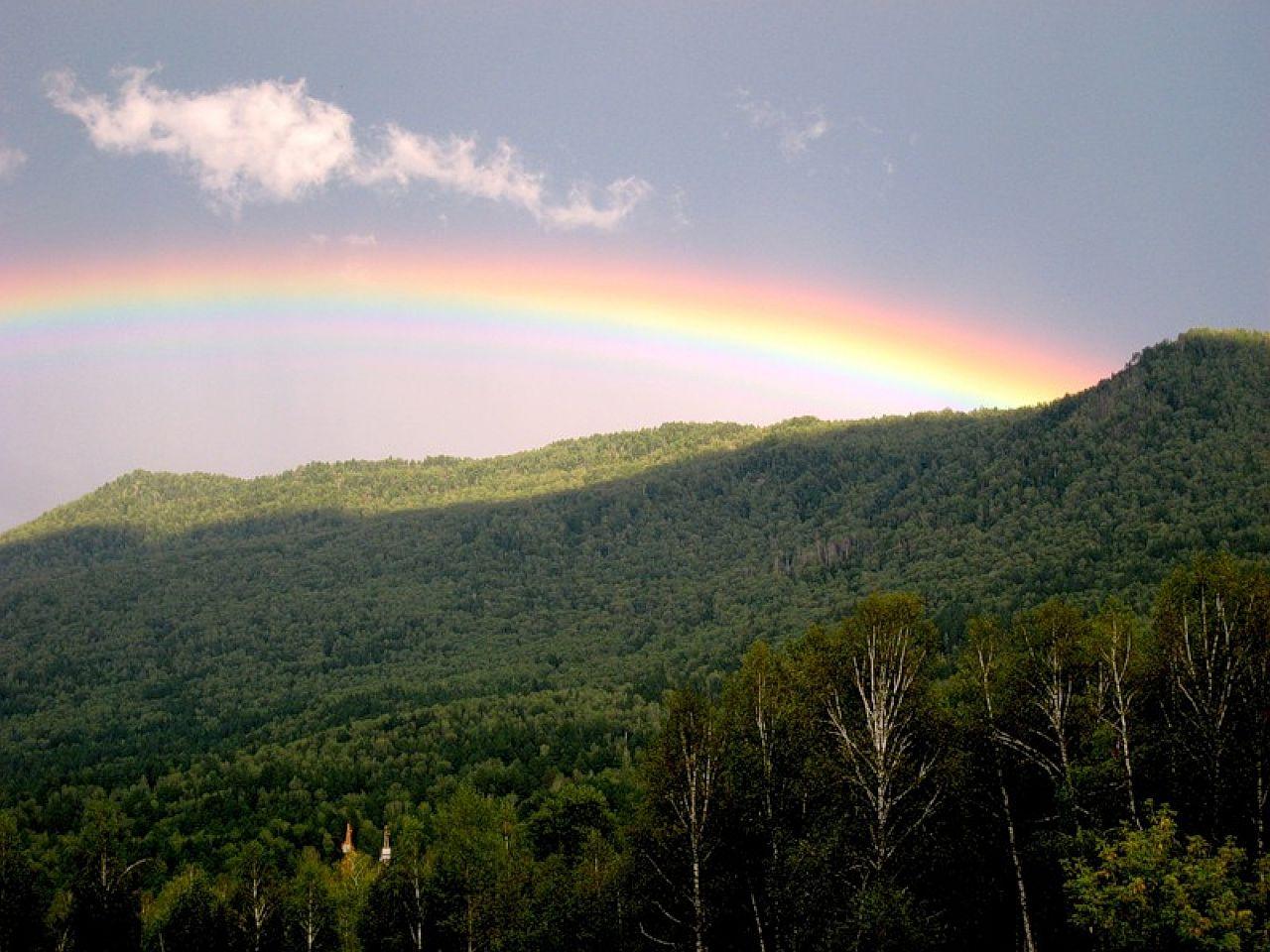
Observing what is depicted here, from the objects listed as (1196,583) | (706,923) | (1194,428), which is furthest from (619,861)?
(1194,428)

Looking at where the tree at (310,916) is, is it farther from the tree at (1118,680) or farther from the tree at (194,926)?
the tree at (1118,680)

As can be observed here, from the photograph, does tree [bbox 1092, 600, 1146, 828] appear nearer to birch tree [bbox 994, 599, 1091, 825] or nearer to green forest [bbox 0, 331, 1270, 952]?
green forest [bbox 0, 331, 1270, 952]

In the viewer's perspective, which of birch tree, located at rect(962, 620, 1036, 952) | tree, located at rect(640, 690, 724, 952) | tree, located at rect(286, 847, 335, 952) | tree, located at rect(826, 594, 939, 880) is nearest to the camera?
tree, located at rect(826, 594, 939, 880)

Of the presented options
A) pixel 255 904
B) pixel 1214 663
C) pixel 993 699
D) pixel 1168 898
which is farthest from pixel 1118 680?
pixel 255 904

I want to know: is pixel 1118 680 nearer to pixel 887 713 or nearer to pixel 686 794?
Result: pixel 887 713

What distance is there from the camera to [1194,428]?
5925 inches

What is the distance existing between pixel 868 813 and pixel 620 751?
252ft

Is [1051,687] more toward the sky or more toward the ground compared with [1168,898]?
more toward the sky

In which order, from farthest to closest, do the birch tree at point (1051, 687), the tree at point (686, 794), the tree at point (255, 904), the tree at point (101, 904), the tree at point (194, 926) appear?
the tree at point (255, 904) → the tree at point (194, 926) → the tree at point (101, 904) → the tree at point (686, 794) → the birch tree at point (1051, 687)

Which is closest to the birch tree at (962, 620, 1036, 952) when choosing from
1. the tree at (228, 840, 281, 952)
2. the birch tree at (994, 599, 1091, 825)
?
the birch tree at (994, 599, 1091, 825)

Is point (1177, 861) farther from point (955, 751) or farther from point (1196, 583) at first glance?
point (1196, 583)

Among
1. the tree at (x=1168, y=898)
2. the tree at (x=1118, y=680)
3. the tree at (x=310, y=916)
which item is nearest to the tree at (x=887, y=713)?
the tree at (x=1118, y=680)

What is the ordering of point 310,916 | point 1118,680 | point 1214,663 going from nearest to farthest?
1. point 1118,680
2. point 1214,663
3. point 310,916

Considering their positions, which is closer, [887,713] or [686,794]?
[887,713]
